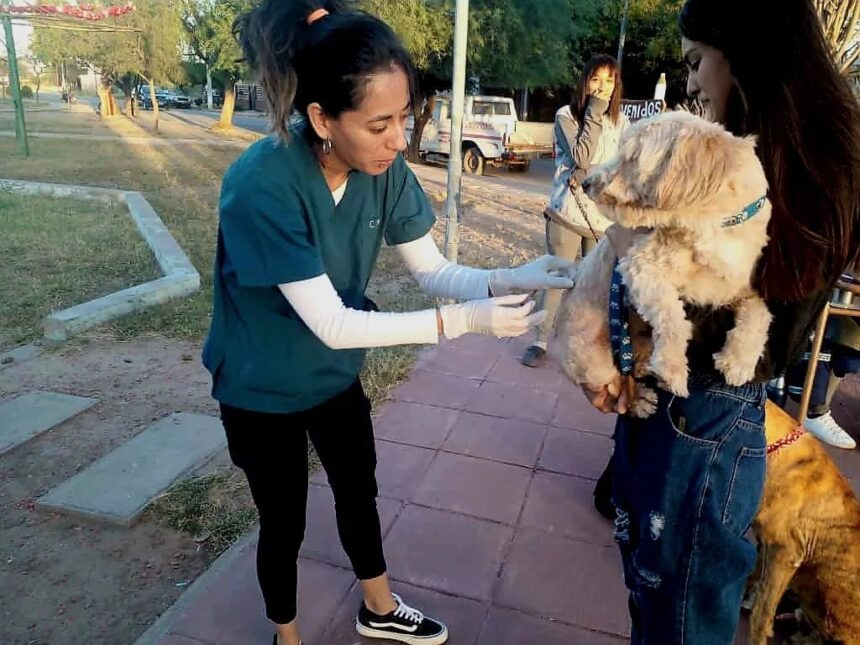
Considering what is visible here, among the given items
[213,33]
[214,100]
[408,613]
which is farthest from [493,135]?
[214,100]

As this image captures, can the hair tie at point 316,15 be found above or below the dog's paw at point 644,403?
above

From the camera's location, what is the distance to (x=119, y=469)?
3.38 meters

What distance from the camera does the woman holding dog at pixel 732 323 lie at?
1.26m

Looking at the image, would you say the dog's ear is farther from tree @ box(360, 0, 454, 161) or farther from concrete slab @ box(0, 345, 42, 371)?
tree @ box(360, 0, 454, 161)

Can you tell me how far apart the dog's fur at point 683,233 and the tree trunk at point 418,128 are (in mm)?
17805

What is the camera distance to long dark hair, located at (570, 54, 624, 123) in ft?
13.9

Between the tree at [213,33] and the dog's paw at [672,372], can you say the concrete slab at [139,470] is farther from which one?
the tree at [213,33]

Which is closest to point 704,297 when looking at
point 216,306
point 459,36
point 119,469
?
point 216,306

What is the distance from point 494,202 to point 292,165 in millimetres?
11070

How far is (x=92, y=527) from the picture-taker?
2996 mm

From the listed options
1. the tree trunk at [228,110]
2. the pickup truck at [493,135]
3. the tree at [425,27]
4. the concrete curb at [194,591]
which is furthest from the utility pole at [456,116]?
the tree trunk at [228,110]

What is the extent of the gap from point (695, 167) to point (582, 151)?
297 centimetres

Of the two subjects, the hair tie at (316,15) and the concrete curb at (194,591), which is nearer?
the hair tie at (316,15)

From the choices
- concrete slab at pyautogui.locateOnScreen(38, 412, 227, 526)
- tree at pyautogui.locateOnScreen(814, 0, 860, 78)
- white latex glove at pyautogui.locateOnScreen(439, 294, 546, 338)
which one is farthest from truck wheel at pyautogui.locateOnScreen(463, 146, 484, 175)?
white latex glove at pyautogui.locateOnScreen(439, 294, 546, 338)
